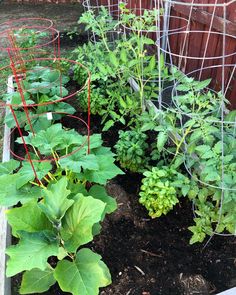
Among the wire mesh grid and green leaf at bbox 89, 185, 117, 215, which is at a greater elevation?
the wire mesh grid

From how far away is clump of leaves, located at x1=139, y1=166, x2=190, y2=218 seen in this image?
1.95 m

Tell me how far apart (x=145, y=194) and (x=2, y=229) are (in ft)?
Answer: 3.18

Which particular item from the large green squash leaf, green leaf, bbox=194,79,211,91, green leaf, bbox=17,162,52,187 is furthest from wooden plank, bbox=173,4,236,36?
the large green squash leaf

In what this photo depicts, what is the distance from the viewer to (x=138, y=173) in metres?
2.54

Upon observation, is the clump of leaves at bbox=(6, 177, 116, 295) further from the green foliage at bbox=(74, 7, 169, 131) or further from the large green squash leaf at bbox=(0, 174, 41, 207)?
the green foliage at bbox=(74, 7, 169, 131)

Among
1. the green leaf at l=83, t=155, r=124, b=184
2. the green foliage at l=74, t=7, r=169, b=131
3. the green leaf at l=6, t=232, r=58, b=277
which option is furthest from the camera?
the green foliage at l=74, t=7, r=169, b=131

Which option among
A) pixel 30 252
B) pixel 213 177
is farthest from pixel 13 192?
pixel 213 177

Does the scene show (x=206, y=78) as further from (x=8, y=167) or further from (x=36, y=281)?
(x=36, y=281)

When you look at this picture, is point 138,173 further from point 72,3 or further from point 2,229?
point 72,3

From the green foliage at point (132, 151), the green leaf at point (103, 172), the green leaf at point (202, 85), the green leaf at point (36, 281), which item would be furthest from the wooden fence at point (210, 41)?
the green leaf at point (36, 281)

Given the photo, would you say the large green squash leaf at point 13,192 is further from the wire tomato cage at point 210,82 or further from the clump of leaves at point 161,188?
the wire tomato cage at point 210,82

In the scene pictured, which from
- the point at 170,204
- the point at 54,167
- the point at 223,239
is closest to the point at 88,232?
the point at 170,204

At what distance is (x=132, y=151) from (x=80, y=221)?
2.86 ft

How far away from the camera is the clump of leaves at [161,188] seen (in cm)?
195
